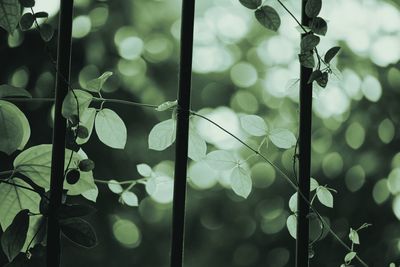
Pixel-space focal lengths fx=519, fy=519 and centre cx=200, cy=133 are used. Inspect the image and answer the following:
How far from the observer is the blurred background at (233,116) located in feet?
13.4

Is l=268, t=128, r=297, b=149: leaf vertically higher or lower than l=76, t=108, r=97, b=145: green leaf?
lower

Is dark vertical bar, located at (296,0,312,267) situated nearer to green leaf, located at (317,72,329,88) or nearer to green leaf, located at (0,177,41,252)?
green leaf, located at (317,72,329,88)

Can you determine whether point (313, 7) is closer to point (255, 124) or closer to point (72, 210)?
point (255, 124)

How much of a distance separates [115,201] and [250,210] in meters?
1.12

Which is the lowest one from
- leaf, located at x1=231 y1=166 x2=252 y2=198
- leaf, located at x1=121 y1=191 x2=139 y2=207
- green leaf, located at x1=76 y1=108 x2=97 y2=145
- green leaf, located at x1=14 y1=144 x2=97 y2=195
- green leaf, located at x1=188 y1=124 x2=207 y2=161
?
leaf, located at x1=121 y1=191 x2=139 y2=207

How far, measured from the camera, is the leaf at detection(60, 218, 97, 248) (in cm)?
48

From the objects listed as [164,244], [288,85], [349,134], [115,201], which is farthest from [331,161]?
[288,85]

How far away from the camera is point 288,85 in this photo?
61 centimetres

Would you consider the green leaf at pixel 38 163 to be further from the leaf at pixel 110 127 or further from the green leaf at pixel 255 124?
the green leaf at pixel 255 124

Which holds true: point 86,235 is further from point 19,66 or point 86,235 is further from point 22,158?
point 19,66

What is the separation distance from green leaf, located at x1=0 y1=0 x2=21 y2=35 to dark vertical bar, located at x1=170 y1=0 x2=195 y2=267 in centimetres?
15

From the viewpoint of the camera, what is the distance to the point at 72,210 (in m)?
→ 0.47

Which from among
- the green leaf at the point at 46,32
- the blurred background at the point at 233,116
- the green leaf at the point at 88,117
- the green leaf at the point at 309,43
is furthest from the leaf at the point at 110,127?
the blurred background at the point at 233,116

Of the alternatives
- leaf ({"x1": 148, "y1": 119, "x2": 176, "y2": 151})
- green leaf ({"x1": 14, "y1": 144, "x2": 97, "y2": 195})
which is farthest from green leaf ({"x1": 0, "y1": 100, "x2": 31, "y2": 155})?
leaf ({"x1": 148, "y1": 119, "x2": 176, "y2": 151})
